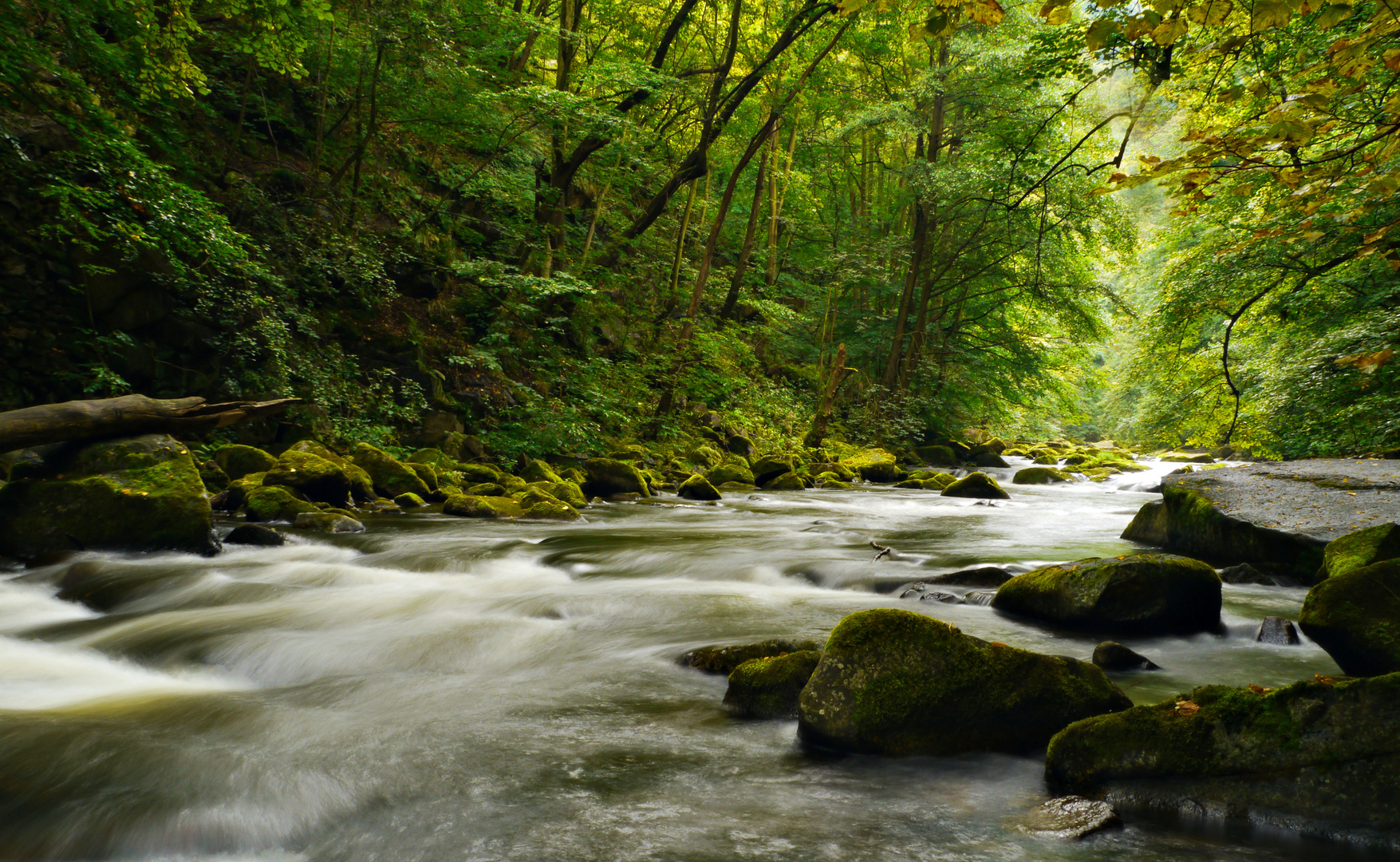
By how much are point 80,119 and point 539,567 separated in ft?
21.5

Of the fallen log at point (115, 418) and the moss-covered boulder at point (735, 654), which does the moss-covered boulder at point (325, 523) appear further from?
the moss-covered boulder at point (735, 654)

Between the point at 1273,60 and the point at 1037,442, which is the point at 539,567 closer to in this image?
the point at 1273,60

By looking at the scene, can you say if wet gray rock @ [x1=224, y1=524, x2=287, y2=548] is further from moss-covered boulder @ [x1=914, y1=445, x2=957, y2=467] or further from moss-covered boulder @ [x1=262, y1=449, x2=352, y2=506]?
moss-covered boulder @ [x1=914, y1=445, x2=957, y2=467]

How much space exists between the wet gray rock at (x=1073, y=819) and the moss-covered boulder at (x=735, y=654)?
1.47 metres

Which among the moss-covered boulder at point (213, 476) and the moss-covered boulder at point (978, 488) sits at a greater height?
the moss-covered boulder at point (213, 476)

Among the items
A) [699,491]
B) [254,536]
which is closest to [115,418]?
[254,536]

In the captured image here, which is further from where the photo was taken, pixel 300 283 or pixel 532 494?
pixel 300 283

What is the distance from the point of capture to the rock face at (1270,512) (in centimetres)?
579

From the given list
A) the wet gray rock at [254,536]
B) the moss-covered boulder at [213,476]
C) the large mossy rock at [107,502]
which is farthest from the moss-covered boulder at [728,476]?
the large mossy rock at [107,502]

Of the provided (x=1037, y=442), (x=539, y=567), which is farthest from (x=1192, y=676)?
(x=1037, y=442)

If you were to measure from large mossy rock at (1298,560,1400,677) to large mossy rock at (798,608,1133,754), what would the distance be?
121 centimetres

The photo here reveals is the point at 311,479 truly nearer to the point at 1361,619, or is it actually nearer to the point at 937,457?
the point at 1361,619

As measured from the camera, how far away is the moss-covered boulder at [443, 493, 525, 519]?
9.70m

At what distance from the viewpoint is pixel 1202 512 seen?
6.81 metres
